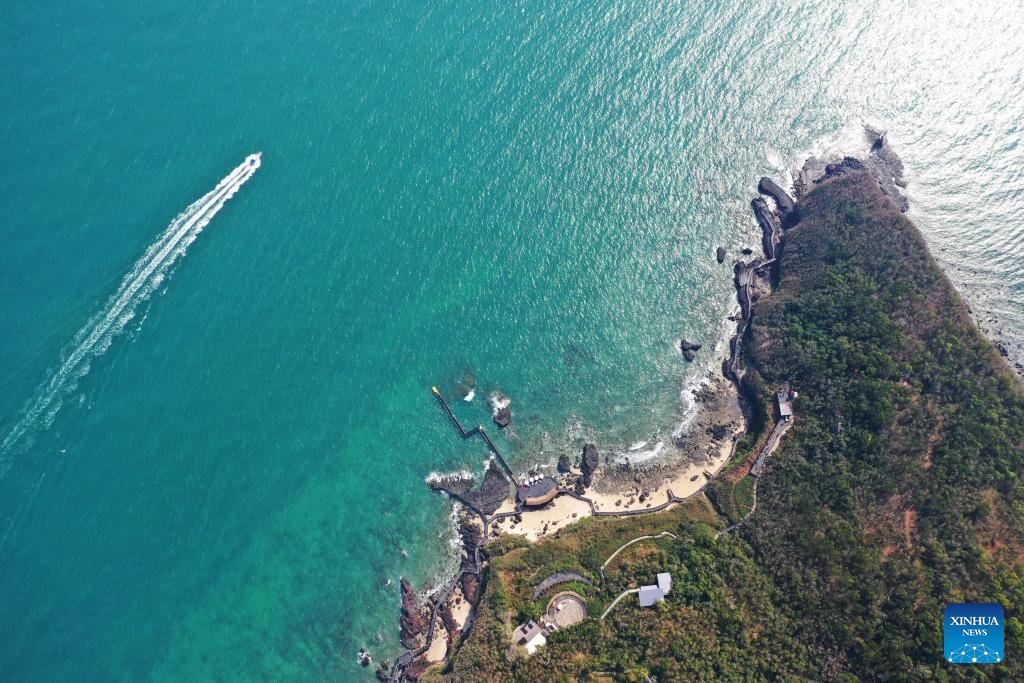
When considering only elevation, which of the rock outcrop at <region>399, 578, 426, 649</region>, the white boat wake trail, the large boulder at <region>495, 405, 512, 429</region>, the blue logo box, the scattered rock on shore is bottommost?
the blue logo box

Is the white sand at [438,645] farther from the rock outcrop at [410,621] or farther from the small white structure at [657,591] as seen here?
the small white structure at [657,591]

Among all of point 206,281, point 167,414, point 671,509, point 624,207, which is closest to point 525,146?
point 624,207

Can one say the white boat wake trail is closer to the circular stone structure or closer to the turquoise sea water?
the turquoise sea water

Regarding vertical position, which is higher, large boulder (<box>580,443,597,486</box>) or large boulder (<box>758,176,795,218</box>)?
large boulder (<box>758,176,795,218</box>)

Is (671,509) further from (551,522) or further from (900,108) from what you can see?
(900,108)

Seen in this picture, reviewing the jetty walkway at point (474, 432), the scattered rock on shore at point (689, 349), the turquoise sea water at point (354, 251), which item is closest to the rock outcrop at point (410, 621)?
the turquoise sea water at point (354, 251)

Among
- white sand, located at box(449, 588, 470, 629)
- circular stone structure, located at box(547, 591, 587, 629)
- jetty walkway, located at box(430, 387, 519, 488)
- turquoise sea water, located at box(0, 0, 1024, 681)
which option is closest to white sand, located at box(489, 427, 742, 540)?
jetty walkway, located at box(430, 387, 519, 488)
